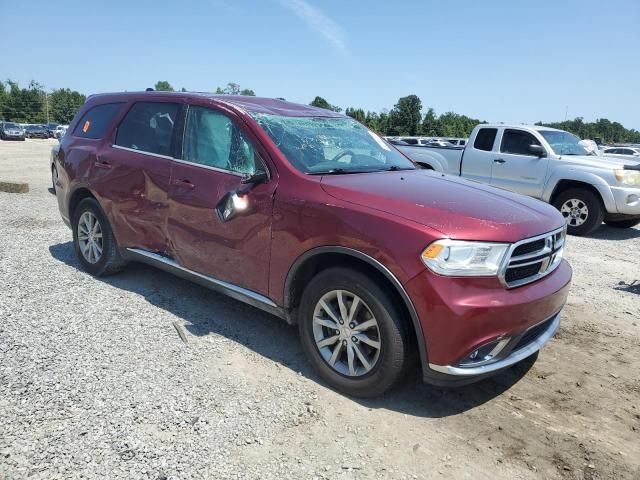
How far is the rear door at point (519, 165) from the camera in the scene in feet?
29.8

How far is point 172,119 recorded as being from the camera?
4.37 metres

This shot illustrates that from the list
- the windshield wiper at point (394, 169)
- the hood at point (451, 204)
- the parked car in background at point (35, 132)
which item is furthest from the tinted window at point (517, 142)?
the parked car in background at point (35, 132)

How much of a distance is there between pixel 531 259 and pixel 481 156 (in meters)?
7.38

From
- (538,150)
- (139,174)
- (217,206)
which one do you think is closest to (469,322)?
(217,206)

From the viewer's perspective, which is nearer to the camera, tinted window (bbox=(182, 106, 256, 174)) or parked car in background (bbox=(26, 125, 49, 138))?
tinted window (bbox=(182, 106, 256, 174))

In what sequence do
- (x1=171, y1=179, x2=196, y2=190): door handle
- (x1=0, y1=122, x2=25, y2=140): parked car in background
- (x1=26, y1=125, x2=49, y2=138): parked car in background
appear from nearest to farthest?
(x1=171, y1=179, x2=196, y2=190): door handle → (x1=0, y1=122, x2=25, y2=140): parked car in background → (x1=26, y1=125, x2=49, y2=138): parked car in background

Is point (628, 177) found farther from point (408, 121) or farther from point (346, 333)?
point (408, 121)

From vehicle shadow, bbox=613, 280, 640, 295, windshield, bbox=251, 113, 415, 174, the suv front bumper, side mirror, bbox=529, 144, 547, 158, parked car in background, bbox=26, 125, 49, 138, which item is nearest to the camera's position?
the suv front bumper

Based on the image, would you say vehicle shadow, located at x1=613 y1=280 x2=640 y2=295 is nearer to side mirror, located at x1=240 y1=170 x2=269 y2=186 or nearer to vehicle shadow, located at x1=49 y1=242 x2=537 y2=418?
vehicle shadow, located at x1=49 y1=242 x2=537 y2=418

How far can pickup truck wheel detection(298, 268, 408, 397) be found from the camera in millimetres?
2920

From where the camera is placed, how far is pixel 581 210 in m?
8.55

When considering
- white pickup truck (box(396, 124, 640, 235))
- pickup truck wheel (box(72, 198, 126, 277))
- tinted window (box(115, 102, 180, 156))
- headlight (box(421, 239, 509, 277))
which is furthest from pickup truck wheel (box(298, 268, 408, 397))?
white pickup truck (box(396, 124, 640, 235))

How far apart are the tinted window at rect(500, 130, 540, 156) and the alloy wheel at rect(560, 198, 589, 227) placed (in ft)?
3.99

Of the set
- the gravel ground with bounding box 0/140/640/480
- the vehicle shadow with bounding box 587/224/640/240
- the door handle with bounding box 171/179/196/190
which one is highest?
the door handle with bounding box 171/179/196/190
